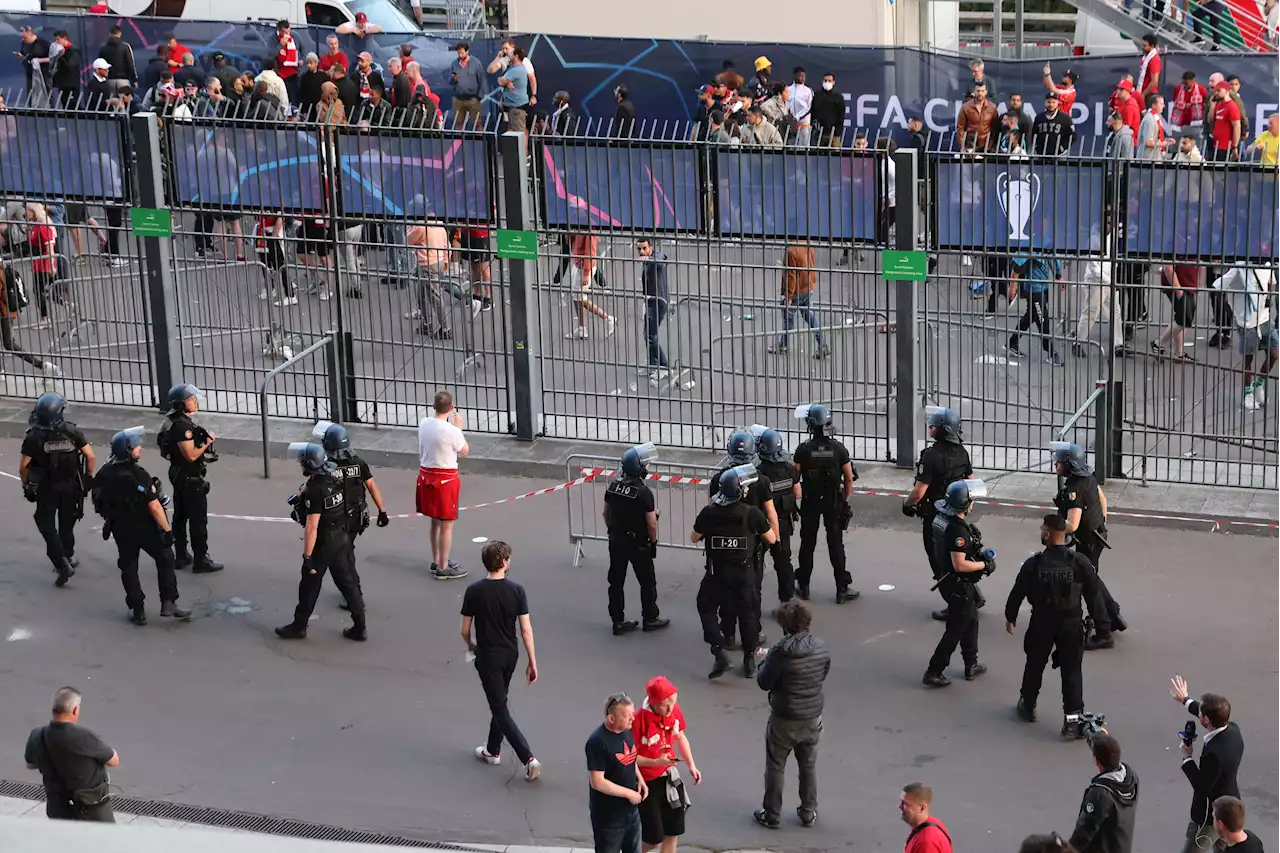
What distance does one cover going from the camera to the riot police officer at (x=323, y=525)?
430 inches

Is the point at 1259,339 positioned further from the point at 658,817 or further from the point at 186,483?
the point at 186,483

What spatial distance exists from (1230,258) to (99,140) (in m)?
10.3

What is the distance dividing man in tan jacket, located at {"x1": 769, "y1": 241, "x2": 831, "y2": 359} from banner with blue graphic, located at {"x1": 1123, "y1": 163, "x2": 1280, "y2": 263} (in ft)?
9.64

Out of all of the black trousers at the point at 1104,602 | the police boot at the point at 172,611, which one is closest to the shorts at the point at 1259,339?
the black trousers at the point at 1104,602

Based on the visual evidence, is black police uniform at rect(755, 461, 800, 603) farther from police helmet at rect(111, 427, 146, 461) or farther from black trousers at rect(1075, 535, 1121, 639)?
police helmet at rect(111, 427, 146, 461)

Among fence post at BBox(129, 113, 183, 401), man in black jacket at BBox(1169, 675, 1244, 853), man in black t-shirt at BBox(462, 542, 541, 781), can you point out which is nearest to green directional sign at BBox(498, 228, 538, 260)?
fence post at BBox(129, 113, 183, 401)

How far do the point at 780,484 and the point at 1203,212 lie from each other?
14.5 feet

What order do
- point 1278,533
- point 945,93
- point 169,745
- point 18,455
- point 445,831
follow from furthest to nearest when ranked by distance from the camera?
point 945,93 < point 18,455 < point 1278,533 < point 169,745 < point 445,831

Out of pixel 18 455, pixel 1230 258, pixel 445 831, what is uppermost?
pixel 1230 258

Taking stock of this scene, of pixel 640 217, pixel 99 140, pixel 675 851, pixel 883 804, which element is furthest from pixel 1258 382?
pixel 99 140

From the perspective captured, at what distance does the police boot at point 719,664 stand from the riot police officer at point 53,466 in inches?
192

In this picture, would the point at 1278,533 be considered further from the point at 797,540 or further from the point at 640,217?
the point at 640,217

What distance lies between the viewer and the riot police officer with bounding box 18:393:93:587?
39.3ft

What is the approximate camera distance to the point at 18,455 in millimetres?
15664
